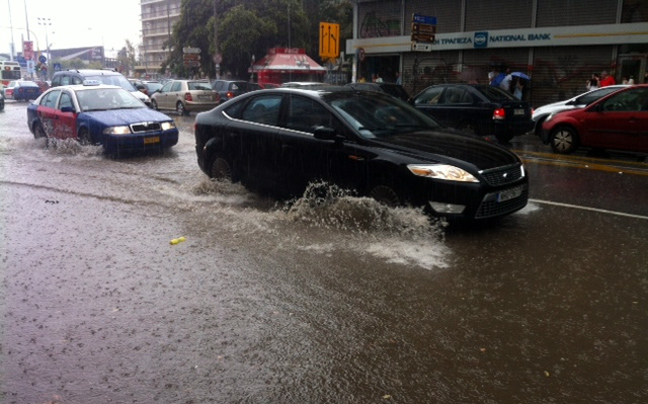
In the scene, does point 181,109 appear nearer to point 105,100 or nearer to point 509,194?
point 105,100

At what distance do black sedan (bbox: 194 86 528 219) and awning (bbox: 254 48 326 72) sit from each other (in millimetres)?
29132

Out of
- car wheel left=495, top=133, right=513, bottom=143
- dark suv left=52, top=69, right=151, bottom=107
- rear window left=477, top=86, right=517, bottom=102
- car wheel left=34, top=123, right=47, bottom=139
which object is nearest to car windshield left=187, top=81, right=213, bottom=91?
dark suv left=52, top=69, right=151, bottom=107

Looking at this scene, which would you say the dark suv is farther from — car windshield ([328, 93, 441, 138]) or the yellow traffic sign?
car windshield ([328, 93, 441, 138])

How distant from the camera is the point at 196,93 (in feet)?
80.0

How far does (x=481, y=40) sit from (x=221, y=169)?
19405mm

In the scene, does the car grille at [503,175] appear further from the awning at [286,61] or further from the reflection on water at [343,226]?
the awning at [286,61]

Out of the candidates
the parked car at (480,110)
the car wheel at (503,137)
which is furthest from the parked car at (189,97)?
the car wheel at (503,137)

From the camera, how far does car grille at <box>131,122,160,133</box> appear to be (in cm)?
1151

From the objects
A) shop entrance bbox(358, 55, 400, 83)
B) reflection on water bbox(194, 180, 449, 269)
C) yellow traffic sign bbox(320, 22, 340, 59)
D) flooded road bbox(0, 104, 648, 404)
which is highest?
yellow traffic sign bbox(320, 22, 340, 59)

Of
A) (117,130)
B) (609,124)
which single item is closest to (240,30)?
(117,130)

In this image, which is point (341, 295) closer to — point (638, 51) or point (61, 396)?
point (61, 396)

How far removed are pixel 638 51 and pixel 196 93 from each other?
18047 mm

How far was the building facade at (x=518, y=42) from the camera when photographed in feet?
67.9

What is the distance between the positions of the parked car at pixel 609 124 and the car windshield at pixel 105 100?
9.70 m
